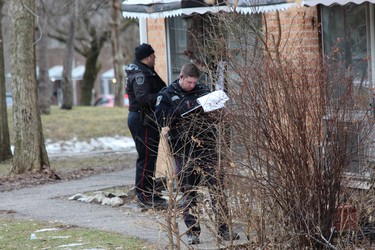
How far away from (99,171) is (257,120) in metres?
8.96

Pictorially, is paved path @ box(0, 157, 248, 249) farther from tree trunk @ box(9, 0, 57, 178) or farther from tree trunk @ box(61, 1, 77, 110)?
tree trunk @ box(61, 1, 77, 110)

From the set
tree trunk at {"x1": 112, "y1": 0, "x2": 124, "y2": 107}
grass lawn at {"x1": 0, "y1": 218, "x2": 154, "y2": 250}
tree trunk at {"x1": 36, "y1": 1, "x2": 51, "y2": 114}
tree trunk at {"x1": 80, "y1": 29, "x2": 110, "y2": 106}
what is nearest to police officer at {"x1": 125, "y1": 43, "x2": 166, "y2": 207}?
grass lawn at {"x1": 0, "y1": 218, "x2": 154, "y2": 250}

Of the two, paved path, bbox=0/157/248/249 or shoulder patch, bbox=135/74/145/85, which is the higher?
shoulder patch, bbox=135/74/145/85

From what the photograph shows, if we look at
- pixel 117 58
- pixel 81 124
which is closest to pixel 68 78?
pixel 117 58

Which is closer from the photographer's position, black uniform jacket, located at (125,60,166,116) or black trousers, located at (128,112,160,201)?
black uniform jacket, located at (125,60,166,116)

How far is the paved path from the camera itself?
8.48 metres

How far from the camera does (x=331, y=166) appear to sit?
6.75 m

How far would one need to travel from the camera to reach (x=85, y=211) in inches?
400

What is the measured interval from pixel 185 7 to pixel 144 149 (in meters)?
1.89

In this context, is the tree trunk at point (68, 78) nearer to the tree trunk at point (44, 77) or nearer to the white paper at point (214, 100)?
the tree trunk at point (44, 77)

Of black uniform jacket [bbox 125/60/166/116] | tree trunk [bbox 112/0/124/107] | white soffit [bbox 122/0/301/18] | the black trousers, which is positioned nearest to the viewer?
white soffit [bbox 122/0/301/18]

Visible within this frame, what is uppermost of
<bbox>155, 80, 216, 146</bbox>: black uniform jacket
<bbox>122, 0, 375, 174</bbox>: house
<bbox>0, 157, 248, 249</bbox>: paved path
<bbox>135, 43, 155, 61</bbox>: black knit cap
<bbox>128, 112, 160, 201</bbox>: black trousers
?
<bbox>122, 0, 375, 174</bbox>: house

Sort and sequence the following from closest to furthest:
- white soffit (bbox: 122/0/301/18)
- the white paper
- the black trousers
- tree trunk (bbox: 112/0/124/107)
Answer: the white paper
white soffit (bbox: 122/0/301/18)
the black trousers
tree trunk (bbox: 112/0/124/107)

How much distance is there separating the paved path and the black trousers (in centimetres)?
31
